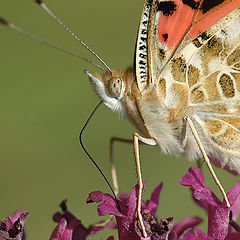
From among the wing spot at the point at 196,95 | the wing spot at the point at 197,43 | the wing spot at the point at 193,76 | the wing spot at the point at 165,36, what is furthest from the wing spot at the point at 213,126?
the wing spot at the point at 165,36

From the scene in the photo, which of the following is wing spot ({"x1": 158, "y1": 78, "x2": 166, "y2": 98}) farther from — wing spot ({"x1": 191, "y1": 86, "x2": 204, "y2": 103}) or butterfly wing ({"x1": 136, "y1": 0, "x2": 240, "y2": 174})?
wing spot ({"x1": 191, "y1": 86, "x2": 204, "y2": 103})

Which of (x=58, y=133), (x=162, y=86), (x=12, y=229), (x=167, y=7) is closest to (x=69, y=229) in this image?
(x=12, y=229)

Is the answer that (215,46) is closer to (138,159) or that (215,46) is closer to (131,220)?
(138,159)

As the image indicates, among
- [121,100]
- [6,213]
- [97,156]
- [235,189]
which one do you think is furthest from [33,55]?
[235,189]

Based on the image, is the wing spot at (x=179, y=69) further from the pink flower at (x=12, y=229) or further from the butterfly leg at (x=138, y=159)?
the pink flower at (x=12, y=229)

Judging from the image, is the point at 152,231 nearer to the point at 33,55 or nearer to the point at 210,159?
the point at 210,159

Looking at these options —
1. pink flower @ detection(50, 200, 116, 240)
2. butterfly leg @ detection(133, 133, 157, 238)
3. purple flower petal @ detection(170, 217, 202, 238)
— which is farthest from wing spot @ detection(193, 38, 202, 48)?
pink flower @ detection(50, 200, 116, 240)
